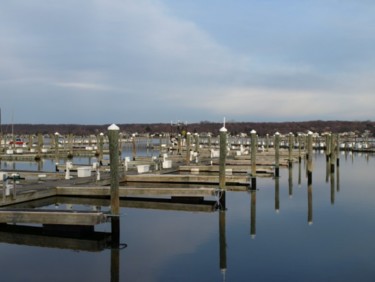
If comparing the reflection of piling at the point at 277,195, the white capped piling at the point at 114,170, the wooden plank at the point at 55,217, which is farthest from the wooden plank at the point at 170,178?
the wooden plank at the point at 55,217

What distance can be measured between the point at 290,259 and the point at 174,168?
17307mm

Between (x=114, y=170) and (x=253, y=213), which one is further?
(x=253, y=213)

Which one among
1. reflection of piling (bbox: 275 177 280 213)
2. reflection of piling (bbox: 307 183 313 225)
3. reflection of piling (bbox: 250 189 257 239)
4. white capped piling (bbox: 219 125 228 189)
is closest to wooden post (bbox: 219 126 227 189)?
white capped piling (bbox: 219 125 228 189)

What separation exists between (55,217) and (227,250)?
477 cm

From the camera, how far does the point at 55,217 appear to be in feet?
41.5

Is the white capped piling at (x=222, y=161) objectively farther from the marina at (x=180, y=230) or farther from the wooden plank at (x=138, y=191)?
the wooden plank at (x=138, y=191)

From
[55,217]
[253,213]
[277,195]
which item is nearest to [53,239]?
[55,217]

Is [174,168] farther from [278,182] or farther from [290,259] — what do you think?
[290,259]

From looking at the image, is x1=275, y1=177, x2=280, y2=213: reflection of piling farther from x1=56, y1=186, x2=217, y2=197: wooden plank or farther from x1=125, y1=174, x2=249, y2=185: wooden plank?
x1=56, y1=186, x2=217, y2=197: wooden plank

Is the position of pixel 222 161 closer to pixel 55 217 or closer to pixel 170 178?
pixel 170 178

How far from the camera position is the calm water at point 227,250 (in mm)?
10633

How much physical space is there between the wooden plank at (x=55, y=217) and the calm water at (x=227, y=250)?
28.3 inches

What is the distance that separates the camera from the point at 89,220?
12.4 m

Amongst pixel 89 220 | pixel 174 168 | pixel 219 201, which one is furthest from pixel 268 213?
pixel 174 168
